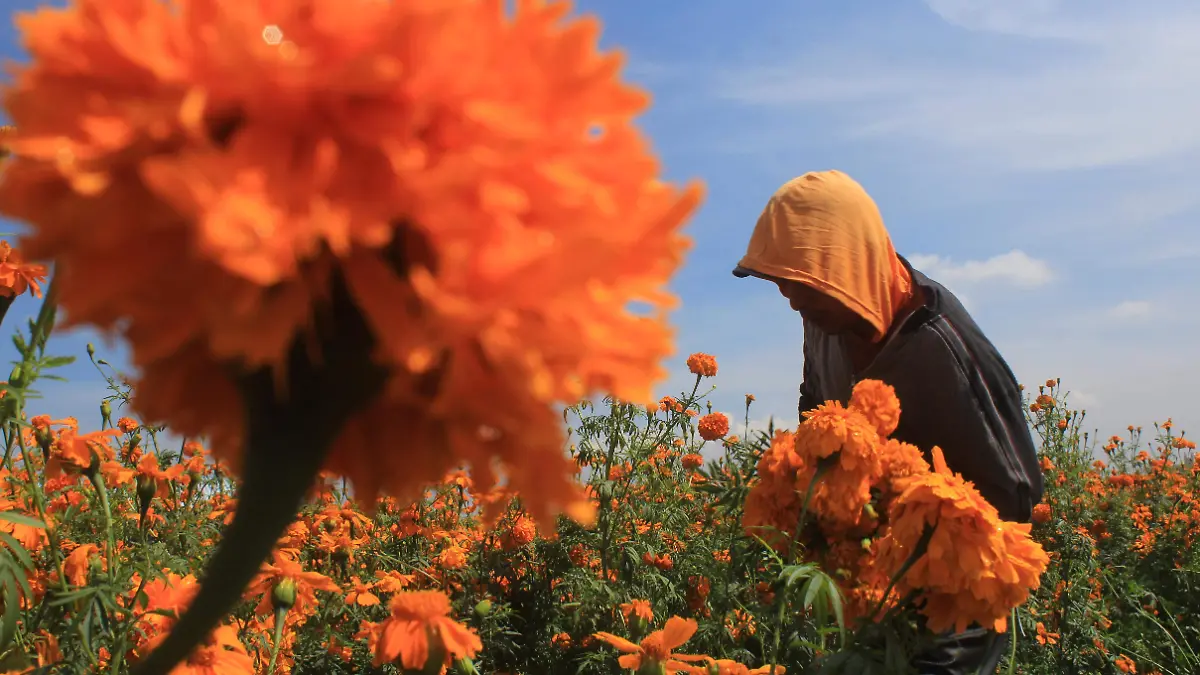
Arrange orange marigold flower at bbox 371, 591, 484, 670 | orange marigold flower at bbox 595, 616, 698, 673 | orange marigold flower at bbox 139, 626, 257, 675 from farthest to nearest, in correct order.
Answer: orange marigold flower at bbox 595, 616, 698, 673 → orange marigold flower at bbox 139, 626, 257, 675 → orange marigold flower at bbox 371, 591, 484, 670

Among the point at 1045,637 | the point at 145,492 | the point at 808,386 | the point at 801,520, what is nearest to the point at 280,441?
the point at 801,520

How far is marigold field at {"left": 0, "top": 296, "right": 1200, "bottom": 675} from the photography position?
1787mm

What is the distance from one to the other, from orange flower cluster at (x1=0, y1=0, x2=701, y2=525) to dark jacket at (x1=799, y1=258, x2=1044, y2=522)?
2.63m

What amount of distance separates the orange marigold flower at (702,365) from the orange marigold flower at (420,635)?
153 inches

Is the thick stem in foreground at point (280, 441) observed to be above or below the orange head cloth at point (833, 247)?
below

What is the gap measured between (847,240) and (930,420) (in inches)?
30.3

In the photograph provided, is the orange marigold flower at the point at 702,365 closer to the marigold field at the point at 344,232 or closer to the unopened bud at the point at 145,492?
the unopened bud at the point at 145,492

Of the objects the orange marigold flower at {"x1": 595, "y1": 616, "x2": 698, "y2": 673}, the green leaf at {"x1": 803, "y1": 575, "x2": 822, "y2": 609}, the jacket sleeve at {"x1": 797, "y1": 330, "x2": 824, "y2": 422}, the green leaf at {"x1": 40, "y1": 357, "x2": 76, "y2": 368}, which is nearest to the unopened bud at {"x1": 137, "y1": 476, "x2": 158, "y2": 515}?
the green leaf at {"x1": 40, "y1": 357, "x2": 76, "y2": 368}

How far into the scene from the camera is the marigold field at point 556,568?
5.86 feet

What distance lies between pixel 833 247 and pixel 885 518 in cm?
126

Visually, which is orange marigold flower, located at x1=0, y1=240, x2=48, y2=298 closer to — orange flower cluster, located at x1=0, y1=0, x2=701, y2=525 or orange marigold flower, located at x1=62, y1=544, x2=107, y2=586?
orange marigold flower, located at x1=62, y1=544, x2=107, y2=586

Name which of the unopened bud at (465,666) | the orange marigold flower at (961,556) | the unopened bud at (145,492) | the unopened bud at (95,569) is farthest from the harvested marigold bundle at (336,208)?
the unopened bud at (145,492)

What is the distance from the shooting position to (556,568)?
4.28 metres

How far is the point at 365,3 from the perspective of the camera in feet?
1.54
